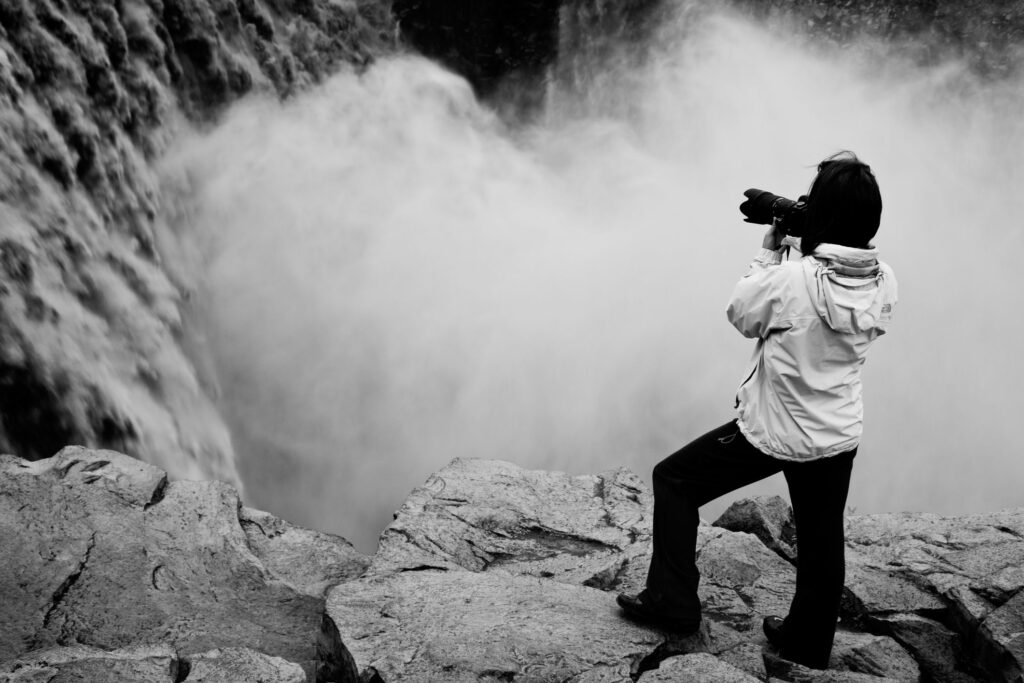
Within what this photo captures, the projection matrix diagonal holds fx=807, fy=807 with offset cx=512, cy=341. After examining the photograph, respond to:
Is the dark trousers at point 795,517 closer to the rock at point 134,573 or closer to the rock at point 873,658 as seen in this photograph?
the rock at point 873,658

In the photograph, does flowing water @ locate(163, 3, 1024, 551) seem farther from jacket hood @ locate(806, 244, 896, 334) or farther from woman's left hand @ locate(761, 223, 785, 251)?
jacket hood @ locate(806, 244, 896, 334)

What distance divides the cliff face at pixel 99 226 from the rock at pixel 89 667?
293 centimetres

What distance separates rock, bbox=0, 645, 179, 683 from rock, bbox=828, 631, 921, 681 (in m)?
2.36

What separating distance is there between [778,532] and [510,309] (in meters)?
5.73

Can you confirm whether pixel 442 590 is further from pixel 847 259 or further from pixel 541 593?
pixel 847 259

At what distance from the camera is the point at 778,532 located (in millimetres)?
4516

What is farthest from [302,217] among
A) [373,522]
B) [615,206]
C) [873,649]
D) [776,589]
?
[873,649]

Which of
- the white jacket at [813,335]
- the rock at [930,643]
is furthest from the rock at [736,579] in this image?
the white jacket at [813,335]

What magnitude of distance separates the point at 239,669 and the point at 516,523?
1.86 metres

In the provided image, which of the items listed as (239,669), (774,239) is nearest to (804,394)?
(774,239)

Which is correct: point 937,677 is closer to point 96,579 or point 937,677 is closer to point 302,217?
Result: point 96,579

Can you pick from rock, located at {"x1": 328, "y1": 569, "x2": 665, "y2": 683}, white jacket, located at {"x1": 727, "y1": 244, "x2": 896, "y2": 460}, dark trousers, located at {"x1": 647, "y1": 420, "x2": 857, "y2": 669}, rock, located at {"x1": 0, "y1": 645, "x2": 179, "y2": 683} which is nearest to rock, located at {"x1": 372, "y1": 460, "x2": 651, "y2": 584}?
rock, located at {"x1": 328, "y1": 569, "x2": 665, "y2": 683}

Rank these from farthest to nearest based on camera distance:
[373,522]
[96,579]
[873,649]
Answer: [373,522]
[96,579]
[873,649]

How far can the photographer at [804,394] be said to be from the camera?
252cm
